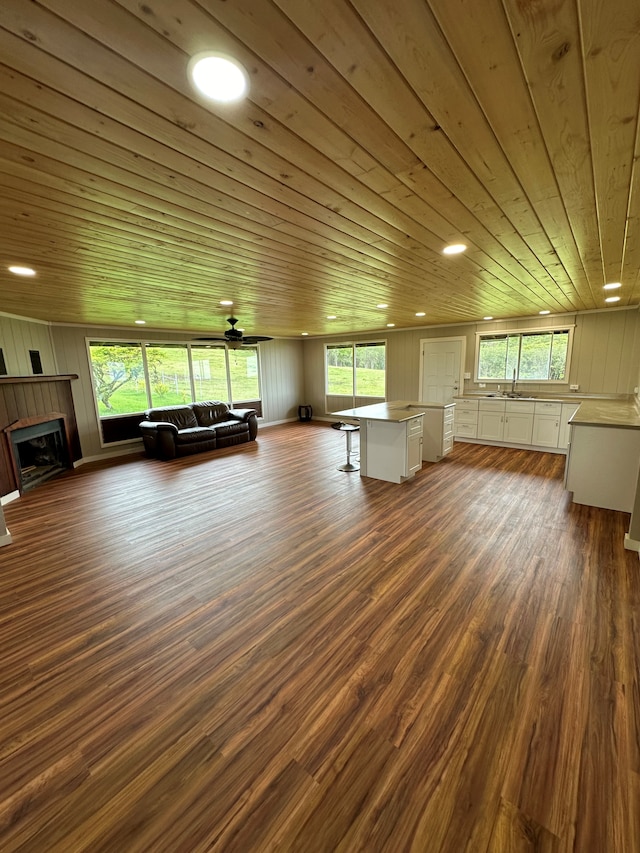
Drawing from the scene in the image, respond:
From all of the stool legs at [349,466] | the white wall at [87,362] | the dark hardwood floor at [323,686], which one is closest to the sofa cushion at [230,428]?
the white wall at [87,362]

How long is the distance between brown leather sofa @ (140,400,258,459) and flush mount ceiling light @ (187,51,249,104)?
19.3 feet

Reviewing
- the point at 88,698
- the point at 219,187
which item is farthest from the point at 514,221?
the point at 88,698

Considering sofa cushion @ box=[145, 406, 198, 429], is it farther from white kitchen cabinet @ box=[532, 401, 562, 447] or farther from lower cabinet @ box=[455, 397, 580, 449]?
white kitchen cabinet @ box=[532, 401, 562, 447]

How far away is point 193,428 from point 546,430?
6669 mm

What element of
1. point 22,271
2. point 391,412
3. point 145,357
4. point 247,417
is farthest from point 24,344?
point 391,412

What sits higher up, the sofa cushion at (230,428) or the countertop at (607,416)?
the countertop at (607,416)

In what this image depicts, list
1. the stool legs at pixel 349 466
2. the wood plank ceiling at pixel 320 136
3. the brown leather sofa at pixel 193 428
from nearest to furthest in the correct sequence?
the wood plank ceiling at pixel 320 136, the stool legs at pixel 349 466, the brown leather sofa at pixel 193 428

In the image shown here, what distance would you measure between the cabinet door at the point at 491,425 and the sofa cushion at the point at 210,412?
213 inches

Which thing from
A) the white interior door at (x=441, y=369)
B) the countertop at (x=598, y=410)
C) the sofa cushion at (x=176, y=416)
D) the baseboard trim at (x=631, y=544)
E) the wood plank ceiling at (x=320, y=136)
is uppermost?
the wood plank ceiling at (x=320, y=136)

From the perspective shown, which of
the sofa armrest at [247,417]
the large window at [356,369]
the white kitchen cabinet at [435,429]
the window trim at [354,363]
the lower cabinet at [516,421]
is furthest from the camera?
the large window at [356,369]

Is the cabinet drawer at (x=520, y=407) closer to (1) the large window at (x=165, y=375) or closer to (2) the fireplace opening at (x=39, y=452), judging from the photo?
(1) the large window at (x=165, y=375)

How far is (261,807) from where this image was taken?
4.21 ft

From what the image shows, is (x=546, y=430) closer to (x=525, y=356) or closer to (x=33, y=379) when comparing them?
(x=525, y=356)

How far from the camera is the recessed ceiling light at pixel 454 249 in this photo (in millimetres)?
2582
